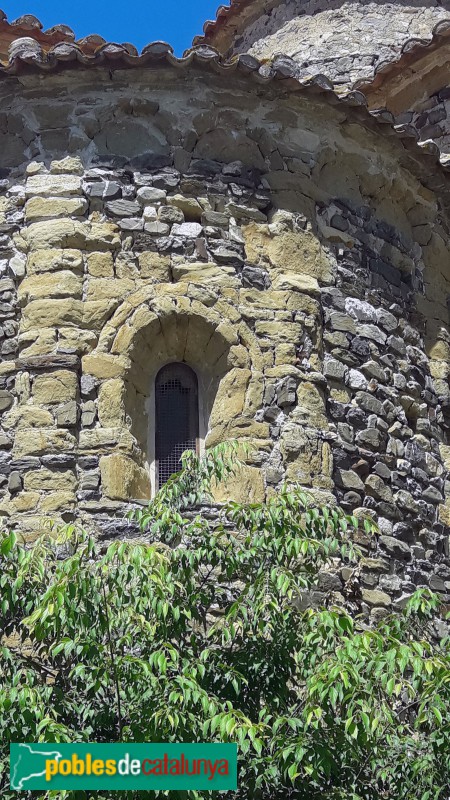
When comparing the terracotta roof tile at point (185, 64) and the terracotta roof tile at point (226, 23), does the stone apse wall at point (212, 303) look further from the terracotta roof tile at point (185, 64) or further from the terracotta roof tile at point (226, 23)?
the terracotta roof tile at point (226, 23)

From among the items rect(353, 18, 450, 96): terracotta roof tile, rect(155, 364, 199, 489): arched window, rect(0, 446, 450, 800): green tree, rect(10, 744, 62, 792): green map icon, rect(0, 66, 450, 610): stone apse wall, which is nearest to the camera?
rect(10, 744, 62, 792): green map icon

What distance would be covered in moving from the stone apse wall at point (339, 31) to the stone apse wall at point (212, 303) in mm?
3130

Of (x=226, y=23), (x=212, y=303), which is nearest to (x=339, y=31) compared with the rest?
(x=226, y=23)

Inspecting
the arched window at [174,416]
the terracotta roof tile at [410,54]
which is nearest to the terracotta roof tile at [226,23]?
the terracotta roof tile at [410,54]

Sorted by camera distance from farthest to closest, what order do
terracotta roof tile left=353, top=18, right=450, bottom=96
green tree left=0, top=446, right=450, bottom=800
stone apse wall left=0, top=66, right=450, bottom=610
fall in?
terracotta roof tile left=353, top=18, right=450, bottom=96 → stone apse wall left=0, top=66, right=450, bottom=610 → green tree left=0, top=446, right=450, bottom=800

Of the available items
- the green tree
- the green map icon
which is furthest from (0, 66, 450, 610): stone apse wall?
the green map icon

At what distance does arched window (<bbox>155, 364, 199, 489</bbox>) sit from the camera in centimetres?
820

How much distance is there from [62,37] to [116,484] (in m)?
5.04

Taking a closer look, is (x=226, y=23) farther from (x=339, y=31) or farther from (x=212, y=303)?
(x=212, y=303)

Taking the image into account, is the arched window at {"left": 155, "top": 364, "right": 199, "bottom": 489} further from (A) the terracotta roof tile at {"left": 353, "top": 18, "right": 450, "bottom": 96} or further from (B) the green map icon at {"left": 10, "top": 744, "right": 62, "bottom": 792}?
(A) the terracotta roof tile at {"left": 353, "top": 18, "right": 450, "bottom": 96}

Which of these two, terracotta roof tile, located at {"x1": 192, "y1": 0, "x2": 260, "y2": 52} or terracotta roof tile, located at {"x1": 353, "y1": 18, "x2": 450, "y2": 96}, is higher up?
terracotta roof tile, located at {"x1": 192, "y1": 0, "x2": 260, "y2": 52}

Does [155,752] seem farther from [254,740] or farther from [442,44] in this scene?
[442,44]

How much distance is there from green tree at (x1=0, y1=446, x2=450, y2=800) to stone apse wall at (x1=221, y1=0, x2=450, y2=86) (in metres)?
6.78

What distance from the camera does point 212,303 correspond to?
827cm
